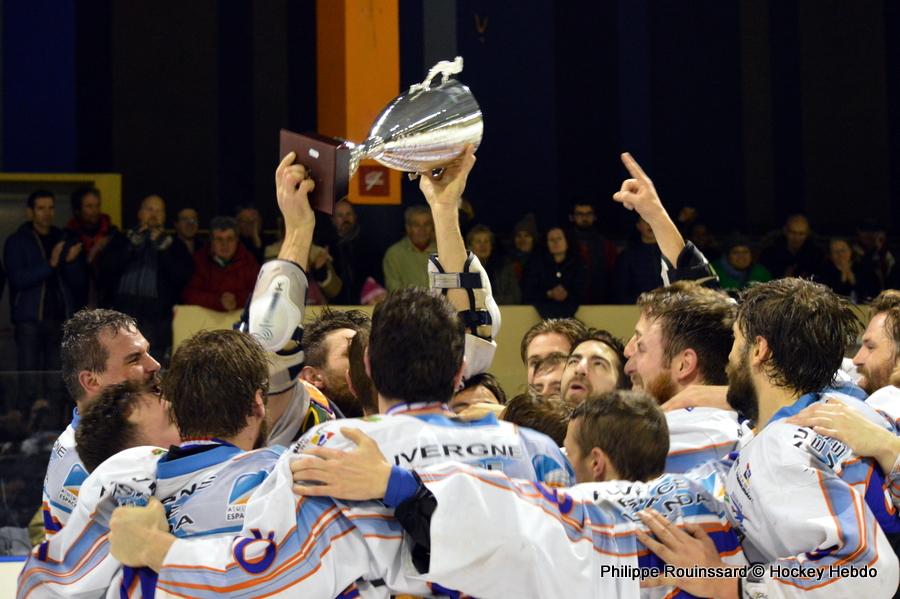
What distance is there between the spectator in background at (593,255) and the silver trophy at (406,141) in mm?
5557

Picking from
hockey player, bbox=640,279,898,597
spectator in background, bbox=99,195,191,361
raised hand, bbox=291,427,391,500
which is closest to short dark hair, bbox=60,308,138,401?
raised hand, bbox=291,427,391,500

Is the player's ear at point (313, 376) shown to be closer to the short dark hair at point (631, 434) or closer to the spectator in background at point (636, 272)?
the short dark hair at point (631, 434)

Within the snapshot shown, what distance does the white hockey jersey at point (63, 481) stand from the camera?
3.75 m

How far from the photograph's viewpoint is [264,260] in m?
9.24

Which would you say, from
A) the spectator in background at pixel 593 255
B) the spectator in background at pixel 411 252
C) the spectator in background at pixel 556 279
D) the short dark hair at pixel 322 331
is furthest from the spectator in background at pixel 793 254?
the short dark hair at pixel 322 331

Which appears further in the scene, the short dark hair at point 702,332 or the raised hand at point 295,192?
the short dark hair at point 702,332

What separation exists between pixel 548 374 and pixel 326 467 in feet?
6.49

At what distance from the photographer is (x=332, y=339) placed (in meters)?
4.55

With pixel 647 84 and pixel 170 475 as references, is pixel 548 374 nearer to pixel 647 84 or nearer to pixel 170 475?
pixel 170 475

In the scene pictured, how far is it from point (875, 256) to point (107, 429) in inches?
325

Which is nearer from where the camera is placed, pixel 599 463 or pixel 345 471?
pixel 345 471

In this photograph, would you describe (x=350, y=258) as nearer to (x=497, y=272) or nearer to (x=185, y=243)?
(x=497, y=272)

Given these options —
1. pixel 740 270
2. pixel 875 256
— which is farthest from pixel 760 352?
pixel 875 256

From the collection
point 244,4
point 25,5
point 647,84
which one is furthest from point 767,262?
point 25,5
